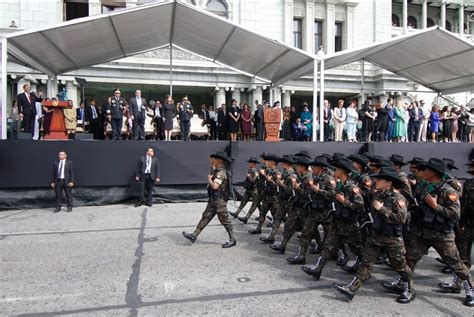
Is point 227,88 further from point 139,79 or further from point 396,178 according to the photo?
point 396,178

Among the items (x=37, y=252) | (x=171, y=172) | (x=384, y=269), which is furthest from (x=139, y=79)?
(x=384, y=269)

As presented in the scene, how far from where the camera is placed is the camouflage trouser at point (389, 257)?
473cm

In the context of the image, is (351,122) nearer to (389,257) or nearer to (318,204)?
(318,204)

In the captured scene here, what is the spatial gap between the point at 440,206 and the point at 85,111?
14357mm

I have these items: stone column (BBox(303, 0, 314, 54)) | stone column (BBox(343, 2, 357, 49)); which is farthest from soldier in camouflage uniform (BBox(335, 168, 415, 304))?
stone column (BBox(343, 2, 357, 49))

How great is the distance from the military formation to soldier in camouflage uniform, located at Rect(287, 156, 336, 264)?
2 centimetres

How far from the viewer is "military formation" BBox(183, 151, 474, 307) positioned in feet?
15.6

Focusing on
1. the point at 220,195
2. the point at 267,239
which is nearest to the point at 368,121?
the point at 267,239

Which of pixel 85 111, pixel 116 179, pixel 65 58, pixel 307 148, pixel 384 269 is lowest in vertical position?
pixel 384 269

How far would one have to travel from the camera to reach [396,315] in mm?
4406

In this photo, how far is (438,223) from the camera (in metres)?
4.86

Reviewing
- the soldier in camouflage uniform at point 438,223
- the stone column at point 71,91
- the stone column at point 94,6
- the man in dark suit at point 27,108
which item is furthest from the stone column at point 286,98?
the soldier in camouflage uniform at point 438,223

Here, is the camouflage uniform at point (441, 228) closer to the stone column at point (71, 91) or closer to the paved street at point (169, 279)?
the paved street at point (169, 279)

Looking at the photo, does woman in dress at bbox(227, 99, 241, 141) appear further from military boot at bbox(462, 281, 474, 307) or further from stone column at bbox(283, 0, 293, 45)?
stone column at bbox(283, 0, 293, 45)
